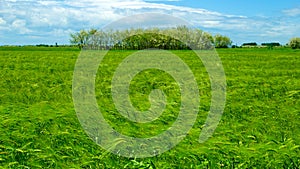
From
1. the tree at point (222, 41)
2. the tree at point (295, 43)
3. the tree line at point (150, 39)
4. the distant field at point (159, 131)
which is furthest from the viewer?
the tree at point (222, 41)

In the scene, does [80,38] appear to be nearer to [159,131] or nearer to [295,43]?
[295,43]

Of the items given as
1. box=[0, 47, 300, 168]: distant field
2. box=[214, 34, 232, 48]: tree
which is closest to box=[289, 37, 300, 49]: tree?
box=[214, 34, 232, 48]: tree

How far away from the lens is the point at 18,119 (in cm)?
644

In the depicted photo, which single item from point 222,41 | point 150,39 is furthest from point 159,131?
point 222,41

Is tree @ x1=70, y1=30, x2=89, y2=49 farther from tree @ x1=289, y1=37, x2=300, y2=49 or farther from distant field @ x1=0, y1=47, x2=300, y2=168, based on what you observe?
distant field @ x1=0, y1=47, x2=300, y2=168

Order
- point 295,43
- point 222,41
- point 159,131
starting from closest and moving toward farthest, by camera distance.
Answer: point 159,131 < point 295,43 < point 222,41

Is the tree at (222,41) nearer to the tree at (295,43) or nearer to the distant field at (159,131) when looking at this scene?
the tree at (295,43)

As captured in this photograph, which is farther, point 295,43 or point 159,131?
point 295,43

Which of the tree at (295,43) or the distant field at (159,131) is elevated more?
the tree at (295,43)

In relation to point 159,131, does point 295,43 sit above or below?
above

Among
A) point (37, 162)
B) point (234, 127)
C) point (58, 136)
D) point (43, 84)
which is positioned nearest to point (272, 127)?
point (234, 127)

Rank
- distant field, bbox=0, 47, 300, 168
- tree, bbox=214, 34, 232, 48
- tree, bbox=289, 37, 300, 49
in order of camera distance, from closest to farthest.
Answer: distant field, bbox=0, 47, 300, 168 → tree, bbox=289, 37, 300, 49 → tree, bbox=214, 34, 232, 48

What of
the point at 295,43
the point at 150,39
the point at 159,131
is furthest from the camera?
the point at 295,43

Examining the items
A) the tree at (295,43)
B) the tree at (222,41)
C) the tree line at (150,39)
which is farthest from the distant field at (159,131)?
the tree at (222,41)
